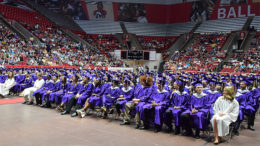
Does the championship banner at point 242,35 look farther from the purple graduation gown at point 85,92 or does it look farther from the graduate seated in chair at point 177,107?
the graduate seated in chair at point 177,107

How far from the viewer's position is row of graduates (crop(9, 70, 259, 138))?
18.7 ft

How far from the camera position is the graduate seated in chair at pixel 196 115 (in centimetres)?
544

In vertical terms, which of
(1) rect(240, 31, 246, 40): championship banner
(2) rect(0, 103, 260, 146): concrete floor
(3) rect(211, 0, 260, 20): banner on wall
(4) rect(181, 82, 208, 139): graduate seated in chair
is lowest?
(2) rect(0, 103, 260, 146): concrete floor

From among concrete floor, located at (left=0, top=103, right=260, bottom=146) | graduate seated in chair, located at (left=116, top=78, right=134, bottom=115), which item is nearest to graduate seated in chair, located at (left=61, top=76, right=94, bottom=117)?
concrete floor, located at (left=0, top=103, right=260, bottom=146)

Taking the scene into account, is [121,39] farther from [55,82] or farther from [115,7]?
[55,82]

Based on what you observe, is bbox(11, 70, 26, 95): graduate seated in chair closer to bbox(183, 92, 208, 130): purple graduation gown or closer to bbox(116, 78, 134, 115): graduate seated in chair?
bbox(116, 78, 134, 115): graduate seated in chair

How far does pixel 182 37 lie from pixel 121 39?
923 centimetres

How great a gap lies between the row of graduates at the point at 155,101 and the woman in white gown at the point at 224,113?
0.04 m

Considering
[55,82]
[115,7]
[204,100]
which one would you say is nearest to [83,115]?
[55,82]

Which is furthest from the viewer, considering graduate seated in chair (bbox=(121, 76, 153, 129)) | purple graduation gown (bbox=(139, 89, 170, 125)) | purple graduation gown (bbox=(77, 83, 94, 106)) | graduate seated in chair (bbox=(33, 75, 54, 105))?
graduate seated in chair (bbox=(33, 75, 54, 105))

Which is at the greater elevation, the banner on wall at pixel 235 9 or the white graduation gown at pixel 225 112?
the banner on wall at pixel 235 9

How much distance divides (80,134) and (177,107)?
2.43m

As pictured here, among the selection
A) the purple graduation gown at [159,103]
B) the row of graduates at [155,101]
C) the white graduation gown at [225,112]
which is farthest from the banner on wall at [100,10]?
the white graduation gown at [225,112]

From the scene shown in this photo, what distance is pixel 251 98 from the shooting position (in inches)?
255
